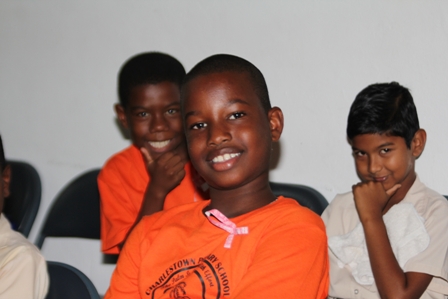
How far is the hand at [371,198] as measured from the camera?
1876 mm

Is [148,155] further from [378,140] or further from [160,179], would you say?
[378,140]

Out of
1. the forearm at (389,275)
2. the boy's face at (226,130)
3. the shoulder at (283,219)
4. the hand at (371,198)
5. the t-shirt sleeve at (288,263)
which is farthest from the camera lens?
the hand at (371,198)

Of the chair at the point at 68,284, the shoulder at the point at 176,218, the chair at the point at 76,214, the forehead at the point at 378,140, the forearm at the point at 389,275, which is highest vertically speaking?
the forehead at the point at 378,140

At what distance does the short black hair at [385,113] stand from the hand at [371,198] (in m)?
0.17

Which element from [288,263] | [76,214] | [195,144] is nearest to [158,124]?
[76,214]

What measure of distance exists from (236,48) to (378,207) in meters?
0.99

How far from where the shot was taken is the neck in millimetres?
1583

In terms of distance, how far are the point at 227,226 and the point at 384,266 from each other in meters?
0.54

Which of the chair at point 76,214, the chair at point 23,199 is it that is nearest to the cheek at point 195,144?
the chair at point 76,214

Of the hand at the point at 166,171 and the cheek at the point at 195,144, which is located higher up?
the cheek at the point at 195,144

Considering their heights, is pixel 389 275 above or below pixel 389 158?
below

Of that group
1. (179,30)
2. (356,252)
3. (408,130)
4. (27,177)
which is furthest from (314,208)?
(27,177)

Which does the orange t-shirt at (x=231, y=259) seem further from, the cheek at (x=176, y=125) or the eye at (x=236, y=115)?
the cheek at (x=176, y=125)

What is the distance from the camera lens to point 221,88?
154 centimetres
